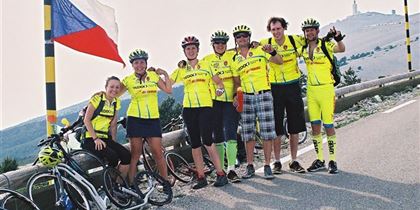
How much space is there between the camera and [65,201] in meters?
5.13

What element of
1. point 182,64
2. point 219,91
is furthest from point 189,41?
point 219,91

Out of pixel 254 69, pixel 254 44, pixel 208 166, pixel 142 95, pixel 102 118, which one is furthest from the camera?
pixel 208 166

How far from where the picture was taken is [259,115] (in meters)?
6.78

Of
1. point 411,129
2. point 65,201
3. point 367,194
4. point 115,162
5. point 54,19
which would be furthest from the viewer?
point 411,129

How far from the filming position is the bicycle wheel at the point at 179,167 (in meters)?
7.03

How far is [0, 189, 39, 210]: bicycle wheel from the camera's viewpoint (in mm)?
4652

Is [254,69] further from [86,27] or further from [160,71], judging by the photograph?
[86,27]

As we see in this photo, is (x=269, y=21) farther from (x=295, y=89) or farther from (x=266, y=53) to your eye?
(x=295, y=89)

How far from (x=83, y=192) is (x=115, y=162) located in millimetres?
768

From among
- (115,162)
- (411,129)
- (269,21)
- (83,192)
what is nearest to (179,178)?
(115,162)

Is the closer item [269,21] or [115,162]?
[115,162]

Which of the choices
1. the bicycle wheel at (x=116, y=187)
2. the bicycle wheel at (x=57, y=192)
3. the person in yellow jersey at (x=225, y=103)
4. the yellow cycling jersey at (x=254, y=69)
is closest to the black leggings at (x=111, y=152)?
the bicycle wheel at (x=116, y=187)

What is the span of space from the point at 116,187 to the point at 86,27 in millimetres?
2678

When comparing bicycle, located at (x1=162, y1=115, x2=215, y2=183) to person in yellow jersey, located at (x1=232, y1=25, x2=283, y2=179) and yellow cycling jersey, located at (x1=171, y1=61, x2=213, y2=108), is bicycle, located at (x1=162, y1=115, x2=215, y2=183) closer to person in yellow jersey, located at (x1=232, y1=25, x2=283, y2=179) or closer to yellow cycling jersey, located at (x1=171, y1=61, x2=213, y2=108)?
person in yellow jersey, located at (x1=232, y1=25, x2=283, y2=179)
